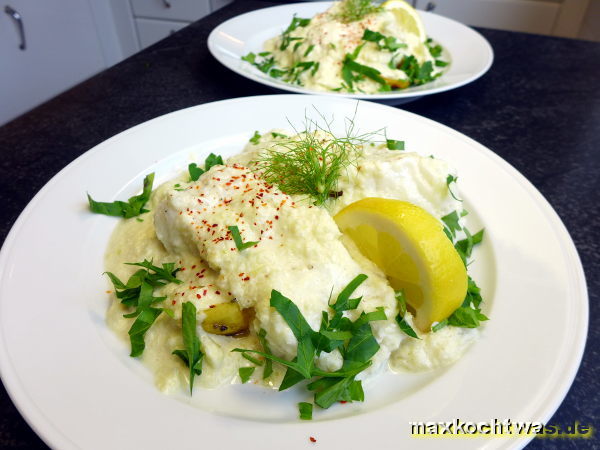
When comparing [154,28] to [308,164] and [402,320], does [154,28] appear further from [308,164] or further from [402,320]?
[402,320]

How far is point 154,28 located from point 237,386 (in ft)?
17.7

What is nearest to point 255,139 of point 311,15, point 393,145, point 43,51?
point 393,145

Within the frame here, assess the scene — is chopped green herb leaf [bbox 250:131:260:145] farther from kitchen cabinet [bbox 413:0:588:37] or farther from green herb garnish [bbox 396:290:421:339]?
kitchen cabinet [bbox 413:0:588:37]

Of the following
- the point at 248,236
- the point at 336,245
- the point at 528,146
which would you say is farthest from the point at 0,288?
the point at 528,146

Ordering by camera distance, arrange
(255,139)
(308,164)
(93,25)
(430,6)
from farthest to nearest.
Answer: (93,25) → (430,6) → (255,139) → (308,164)

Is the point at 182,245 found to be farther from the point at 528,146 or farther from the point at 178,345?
the point at 528,146

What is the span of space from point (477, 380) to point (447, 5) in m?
4.79

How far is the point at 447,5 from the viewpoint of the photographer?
15.9 ft

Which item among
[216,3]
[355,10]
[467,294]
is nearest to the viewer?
[467,294]

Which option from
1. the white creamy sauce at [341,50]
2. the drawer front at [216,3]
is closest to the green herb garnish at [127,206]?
the white creamy sauce at [341,50]

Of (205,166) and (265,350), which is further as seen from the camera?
(205,166)

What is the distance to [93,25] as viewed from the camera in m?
5.26

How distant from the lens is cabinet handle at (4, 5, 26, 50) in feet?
13.9

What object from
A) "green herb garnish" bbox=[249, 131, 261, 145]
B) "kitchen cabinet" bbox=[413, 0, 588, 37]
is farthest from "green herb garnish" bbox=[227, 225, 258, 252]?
"kitchen cabinet" bbox=[413, 0, 588, 37]
